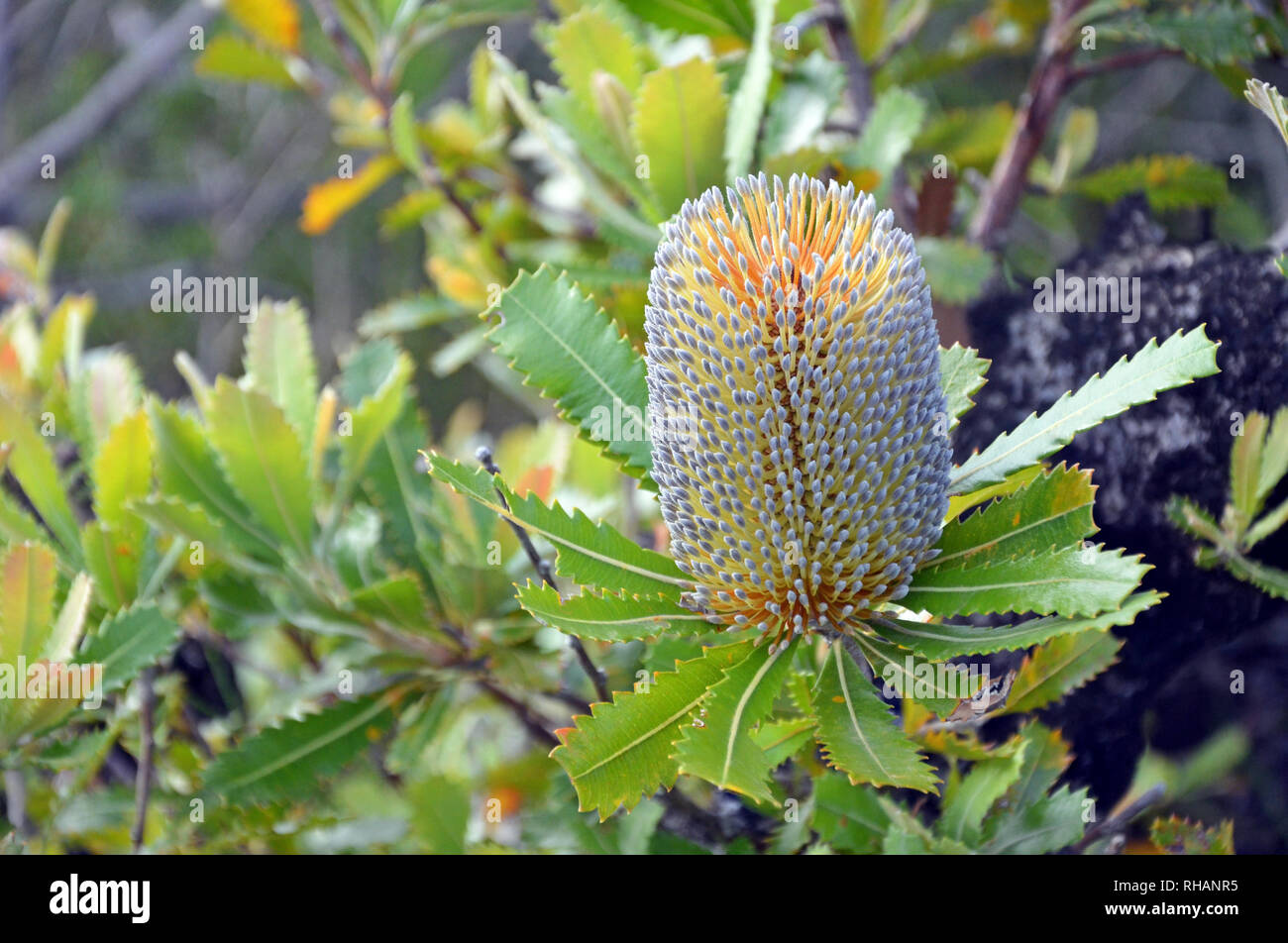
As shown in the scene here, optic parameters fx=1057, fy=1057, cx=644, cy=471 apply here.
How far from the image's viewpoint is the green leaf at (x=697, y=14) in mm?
1397

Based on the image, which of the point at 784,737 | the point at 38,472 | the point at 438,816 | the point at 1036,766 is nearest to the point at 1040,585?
the point at 784,737

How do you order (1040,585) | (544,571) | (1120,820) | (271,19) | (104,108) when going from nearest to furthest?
(1040,585) < (544,571) < (1120,820) < (271,19) < (104,108)

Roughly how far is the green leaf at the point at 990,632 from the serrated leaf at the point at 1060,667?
0.54ft

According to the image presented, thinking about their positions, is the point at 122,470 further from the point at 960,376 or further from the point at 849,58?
the point at 849,58

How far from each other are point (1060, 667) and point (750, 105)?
0.72 m

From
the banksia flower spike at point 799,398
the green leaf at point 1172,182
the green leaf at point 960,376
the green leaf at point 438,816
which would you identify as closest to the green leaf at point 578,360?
the banksia flower spike at point 799,398

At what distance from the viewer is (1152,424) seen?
4.17 feet

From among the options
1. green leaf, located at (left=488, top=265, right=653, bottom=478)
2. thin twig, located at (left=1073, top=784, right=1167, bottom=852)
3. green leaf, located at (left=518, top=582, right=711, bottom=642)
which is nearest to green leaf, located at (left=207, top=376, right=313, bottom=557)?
green leaf, located at (left=488, top=265, right=653, bottom=478)

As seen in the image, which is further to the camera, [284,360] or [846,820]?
[284,360]

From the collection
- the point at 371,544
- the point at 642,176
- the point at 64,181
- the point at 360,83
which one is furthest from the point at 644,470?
the point at 64,181

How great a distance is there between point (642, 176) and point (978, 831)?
34.2 inches

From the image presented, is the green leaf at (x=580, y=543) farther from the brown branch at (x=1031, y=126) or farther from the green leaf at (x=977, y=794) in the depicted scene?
the brown branch at (x=1031, y=126)

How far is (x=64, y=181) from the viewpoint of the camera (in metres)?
5.61

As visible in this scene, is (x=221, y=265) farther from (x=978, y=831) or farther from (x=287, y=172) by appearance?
(x=978, y=831)
